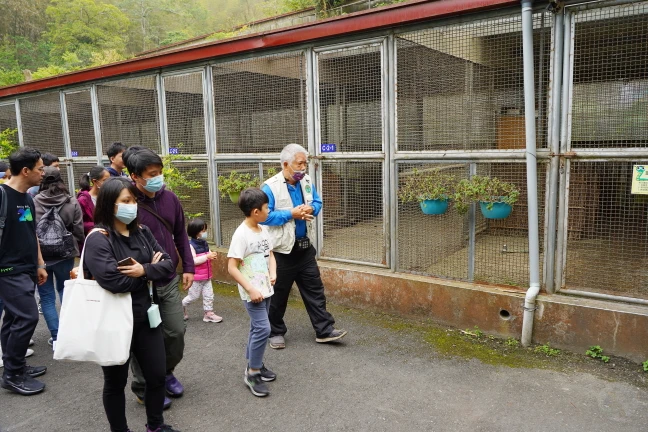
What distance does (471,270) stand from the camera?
4.73 metres

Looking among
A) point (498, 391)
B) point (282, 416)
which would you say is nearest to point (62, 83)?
point (282, 416)

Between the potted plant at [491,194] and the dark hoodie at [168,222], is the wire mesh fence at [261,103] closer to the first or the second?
the potted plant at [491,194]

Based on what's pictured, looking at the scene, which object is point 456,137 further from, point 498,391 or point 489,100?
point 498,391

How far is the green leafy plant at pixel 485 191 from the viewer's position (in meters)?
4.34

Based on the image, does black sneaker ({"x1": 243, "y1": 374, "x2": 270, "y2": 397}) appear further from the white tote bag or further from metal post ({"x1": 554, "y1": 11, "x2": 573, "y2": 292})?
metal post ({"x1": 554, "y1": 11, "x2": 573, "y2": 292})

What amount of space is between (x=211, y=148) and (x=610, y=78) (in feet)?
15.0

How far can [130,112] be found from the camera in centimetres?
726

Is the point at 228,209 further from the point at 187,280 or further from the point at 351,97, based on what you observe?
the point at 187,280

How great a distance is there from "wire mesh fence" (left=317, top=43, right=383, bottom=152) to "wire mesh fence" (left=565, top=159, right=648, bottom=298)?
1962 millimetres

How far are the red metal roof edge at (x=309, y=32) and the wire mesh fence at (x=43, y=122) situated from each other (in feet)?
3.14

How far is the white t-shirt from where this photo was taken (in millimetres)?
3453

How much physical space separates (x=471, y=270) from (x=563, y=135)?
1486mm

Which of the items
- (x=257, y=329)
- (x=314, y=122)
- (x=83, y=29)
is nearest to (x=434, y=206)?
(x=314, y=122)

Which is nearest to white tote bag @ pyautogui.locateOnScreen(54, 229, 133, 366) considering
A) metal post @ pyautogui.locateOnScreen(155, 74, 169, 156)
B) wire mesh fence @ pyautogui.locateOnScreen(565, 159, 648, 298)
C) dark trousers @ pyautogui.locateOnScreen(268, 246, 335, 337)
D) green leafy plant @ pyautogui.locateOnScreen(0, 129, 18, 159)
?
dark trousers @ pyautogui.locateOnScreen(268, 246, 335, 337)
